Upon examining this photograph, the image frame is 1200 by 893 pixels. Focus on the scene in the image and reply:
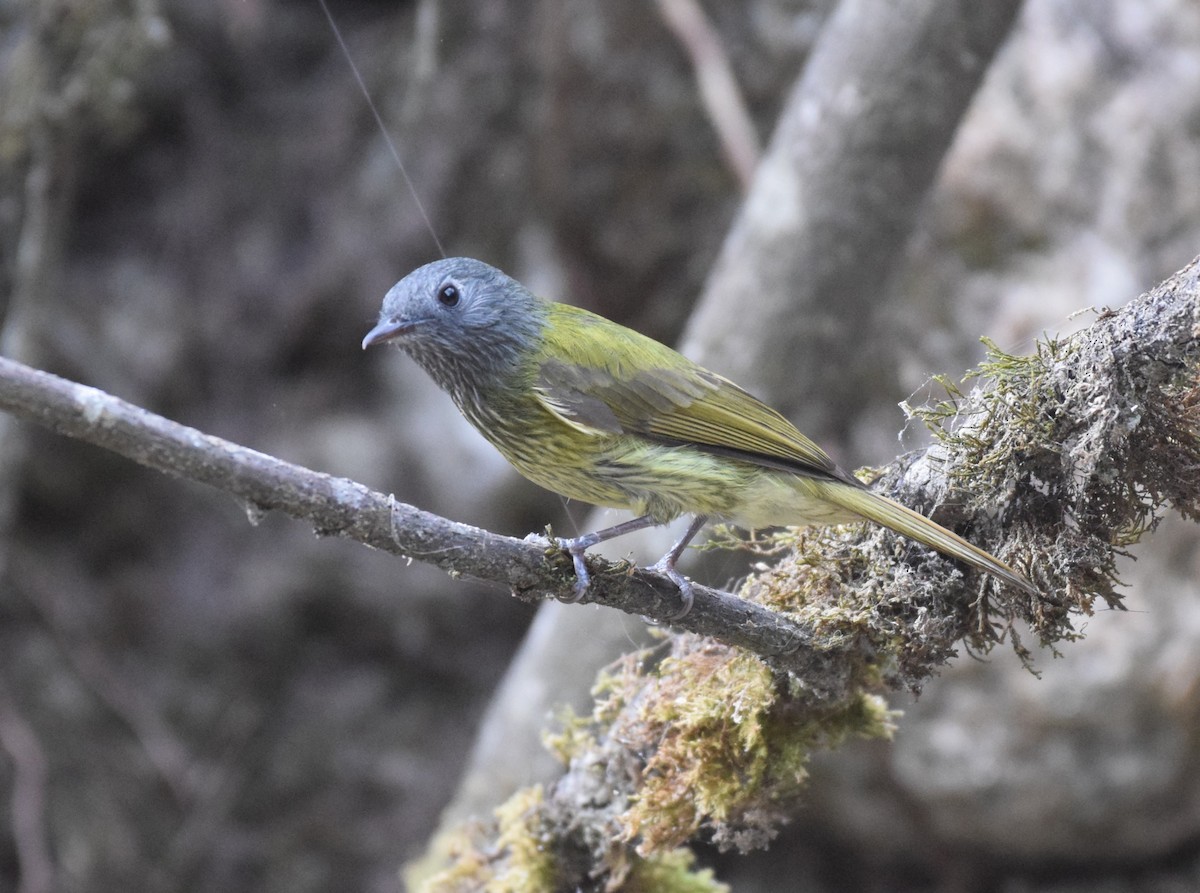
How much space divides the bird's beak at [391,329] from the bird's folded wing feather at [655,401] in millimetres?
360

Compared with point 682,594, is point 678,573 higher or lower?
higher

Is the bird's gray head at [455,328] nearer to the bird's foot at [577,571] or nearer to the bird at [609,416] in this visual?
the bird at [609,416]

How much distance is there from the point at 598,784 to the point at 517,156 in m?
3.88

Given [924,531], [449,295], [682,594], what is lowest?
[682,594]

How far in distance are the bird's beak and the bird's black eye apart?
0.13 m

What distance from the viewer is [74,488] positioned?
5.59 metres

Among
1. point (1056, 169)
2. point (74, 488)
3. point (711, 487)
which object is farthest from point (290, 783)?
point (1056, 169)

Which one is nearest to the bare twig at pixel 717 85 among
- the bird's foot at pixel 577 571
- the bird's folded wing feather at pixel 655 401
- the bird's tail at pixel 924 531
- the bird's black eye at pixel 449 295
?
the bird's folded wing feather at pixel 655 401

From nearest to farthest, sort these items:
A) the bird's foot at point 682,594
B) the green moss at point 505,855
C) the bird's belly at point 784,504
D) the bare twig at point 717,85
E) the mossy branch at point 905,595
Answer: the mossy branch at point 905,595
the bird's foot at point 682,594
the bird's belly at point 784,504
the green moss at point 505,855
the bare twig at point 717,85

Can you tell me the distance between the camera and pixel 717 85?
16.3ft

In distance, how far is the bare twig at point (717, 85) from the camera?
481 cm

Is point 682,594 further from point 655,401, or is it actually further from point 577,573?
point 655,401

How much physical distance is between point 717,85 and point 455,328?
252 centimetres

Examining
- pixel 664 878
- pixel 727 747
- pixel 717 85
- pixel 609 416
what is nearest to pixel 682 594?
pixel 727 747
